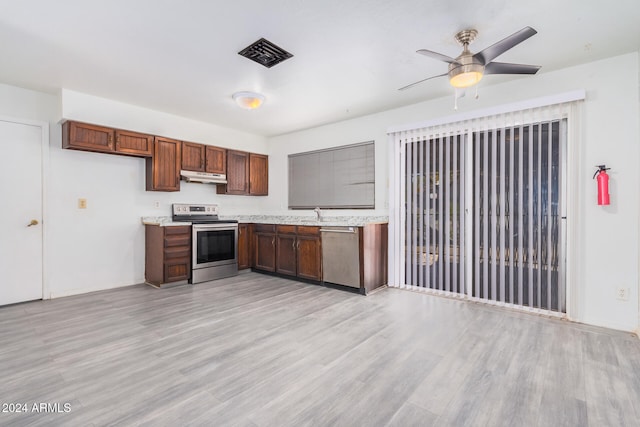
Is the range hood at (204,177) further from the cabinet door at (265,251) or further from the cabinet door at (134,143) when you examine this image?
the cabinet door at (265,251)

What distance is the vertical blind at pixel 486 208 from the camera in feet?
10.1

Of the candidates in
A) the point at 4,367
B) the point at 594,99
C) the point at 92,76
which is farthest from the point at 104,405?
the point at 594,99

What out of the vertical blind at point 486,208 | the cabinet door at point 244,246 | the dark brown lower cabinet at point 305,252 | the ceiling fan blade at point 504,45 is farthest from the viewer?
the cabinet door at point 244,246

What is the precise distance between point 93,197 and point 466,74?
455cm

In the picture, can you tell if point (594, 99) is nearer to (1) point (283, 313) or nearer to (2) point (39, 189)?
(1) point (283, 313)

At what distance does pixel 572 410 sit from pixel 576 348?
3.17ft

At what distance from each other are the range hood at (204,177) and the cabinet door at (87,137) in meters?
0.97

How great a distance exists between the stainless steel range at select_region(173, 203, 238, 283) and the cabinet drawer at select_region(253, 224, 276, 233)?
36 cm

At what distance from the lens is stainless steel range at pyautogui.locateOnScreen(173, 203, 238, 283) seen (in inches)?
175

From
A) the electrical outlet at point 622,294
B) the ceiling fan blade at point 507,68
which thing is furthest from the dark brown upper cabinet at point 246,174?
the electrical outlet at point 622,294

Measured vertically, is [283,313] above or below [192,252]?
below

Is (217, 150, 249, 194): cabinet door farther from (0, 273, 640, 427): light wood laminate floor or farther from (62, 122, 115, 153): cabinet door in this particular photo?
(0, 273, 640, 427): light wood laminate floor

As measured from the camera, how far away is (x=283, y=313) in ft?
10.4

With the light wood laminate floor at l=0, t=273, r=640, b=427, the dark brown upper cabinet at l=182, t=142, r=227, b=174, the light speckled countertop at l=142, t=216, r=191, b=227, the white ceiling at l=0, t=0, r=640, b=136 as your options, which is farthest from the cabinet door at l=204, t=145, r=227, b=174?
the light wood laminate floor at l=0, t=273, r=640, b=427
